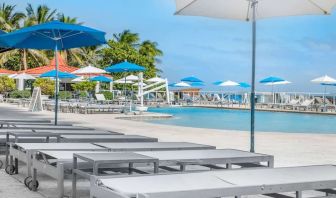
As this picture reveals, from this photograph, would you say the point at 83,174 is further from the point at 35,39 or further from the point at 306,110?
the point at 306,110

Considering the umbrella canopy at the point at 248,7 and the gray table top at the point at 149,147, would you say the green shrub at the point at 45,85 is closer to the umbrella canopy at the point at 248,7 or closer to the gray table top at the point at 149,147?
the umbrella canopy at the point at 248,7

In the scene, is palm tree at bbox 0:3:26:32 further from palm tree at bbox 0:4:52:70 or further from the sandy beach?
the sandy beach

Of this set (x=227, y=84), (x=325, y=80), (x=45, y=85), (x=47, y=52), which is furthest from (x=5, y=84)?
(x=325, y=80)

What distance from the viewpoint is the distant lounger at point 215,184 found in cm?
296

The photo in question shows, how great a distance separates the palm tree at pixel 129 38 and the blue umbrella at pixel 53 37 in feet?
131

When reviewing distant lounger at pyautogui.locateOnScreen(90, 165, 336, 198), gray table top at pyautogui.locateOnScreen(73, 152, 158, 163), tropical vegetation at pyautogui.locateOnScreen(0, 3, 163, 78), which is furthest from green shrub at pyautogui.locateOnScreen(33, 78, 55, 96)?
distant lounger at pyautogui.locateOnScreen(90, 165, 336, 198)

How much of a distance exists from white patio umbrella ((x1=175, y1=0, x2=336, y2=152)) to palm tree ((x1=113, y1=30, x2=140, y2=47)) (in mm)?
44310

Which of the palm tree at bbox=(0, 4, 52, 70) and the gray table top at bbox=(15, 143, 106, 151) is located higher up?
the palm tree at bbox=(0, 4, 52, 70)

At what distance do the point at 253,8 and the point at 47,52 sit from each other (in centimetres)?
3973

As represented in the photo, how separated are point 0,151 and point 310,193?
4.19 metres

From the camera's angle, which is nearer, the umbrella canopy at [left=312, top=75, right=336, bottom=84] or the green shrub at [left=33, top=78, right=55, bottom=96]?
the umbrella canopy at [left=312, top=75, right=336, bottom=84]

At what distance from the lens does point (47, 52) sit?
147 ft

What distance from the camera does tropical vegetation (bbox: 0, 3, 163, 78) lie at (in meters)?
41.0

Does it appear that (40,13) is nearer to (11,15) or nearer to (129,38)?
(11,15)
